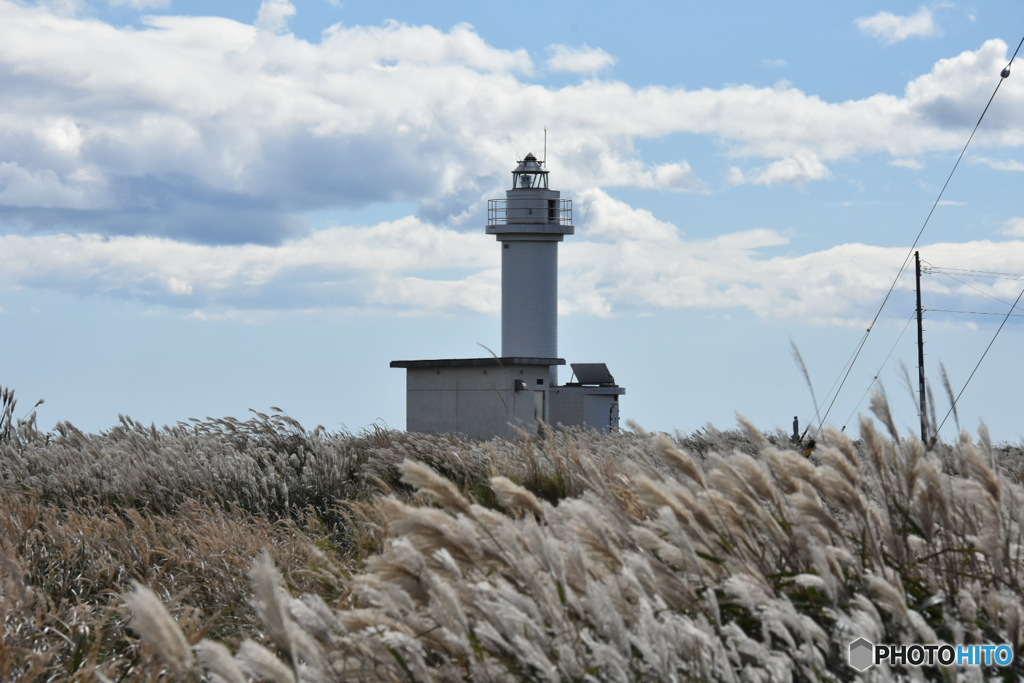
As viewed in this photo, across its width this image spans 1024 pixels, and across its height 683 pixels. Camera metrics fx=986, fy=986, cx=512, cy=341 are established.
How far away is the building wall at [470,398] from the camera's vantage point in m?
22.1

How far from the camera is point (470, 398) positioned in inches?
884

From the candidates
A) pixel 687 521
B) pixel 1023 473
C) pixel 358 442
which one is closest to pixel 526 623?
pixel 687 521

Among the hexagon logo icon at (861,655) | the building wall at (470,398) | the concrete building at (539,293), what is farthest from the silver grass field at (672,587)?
the concrete building at (539,293)

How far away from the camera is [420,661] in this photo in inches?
78.7

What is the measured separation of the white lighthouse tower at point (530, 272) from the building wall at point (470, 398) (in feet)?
29.2

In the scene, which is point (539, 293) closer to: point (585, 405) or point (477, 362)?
point (585, 405)

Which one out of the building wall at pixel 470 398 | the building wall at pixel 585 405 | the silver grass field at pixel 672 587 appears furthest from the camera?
the building wall at pixel 585 405

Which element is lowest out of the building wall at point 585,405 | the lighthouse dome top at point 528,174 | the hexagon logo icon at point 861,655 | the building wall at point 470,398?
the building wall at point 585,405

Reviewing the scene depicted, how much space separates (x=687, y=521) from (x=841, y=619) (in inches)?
19.0

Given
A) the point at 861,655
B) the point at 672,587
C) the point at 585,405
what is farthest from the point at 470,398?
the point at 861,655

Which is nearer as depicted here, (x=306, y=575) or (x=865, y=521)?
(x=865, y=521)

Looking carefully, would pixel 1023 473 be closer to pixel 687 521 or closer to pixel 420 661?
pixel 687 521

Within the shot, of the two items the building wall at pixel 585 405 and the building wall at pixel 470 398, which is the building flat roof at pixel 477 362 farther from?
the building wall at pixel 585 405

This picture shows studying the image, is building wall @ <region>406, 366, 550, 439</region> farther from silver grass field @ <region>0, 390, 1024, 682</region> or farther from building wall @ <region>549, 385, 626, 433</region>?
silver grass field @ <region>0, 390, 1024, 682</region>
